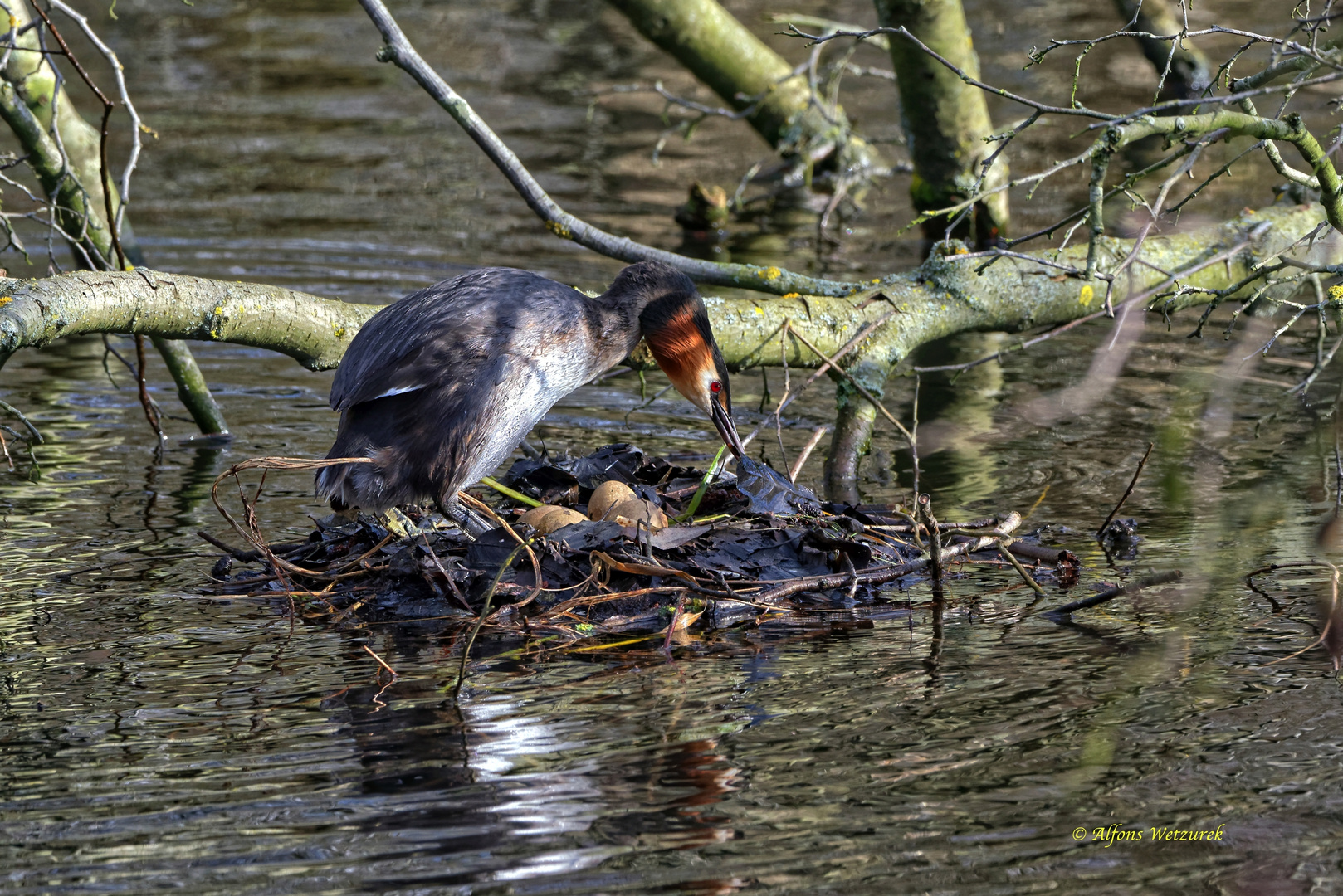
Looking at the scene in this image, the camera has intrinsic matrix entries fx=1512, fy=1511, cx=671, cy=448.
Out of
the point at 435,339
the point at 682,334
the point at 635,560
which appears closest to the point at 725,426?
the point at 682,334

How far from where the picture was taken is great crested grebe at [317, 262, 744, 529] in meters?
4.89

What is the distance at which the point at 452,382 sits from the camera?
4.89m

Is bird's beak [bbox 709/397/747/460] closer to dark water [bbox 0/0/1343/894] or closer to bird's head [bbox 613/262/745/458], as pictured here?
bird's head [bbox 613/262/745/458]

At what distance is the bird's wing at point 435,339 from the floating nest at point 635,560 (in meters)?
0.43

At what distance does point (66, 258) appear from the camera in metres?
9.73

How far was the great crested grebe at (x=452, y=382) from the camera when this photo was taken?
16.0 feet

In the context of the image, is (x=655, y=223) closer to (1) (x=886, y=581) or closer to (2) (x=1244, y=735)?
(1) (x=886, y=581)

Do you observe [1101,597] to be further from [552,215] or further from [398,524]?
[552,215]

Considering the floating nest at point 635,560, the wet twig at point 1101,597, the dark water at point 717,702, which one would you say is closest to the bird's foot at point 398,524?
the floating nest at point 635,560

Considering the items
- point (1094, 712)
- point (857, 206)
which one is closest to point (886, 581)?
point (1094, 712)

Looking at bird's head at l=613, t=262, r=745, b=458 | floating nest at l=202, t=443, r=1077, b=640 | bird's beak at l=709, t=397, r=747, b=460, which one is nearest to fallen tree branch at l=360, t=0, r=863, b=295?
bird's head at l=613, t=262, r=745, b=458

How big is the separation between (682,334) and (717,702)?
1.71 metres

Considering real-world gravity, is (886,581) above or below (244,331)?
A: below

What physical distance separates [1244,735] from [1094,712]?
14.6 inches
